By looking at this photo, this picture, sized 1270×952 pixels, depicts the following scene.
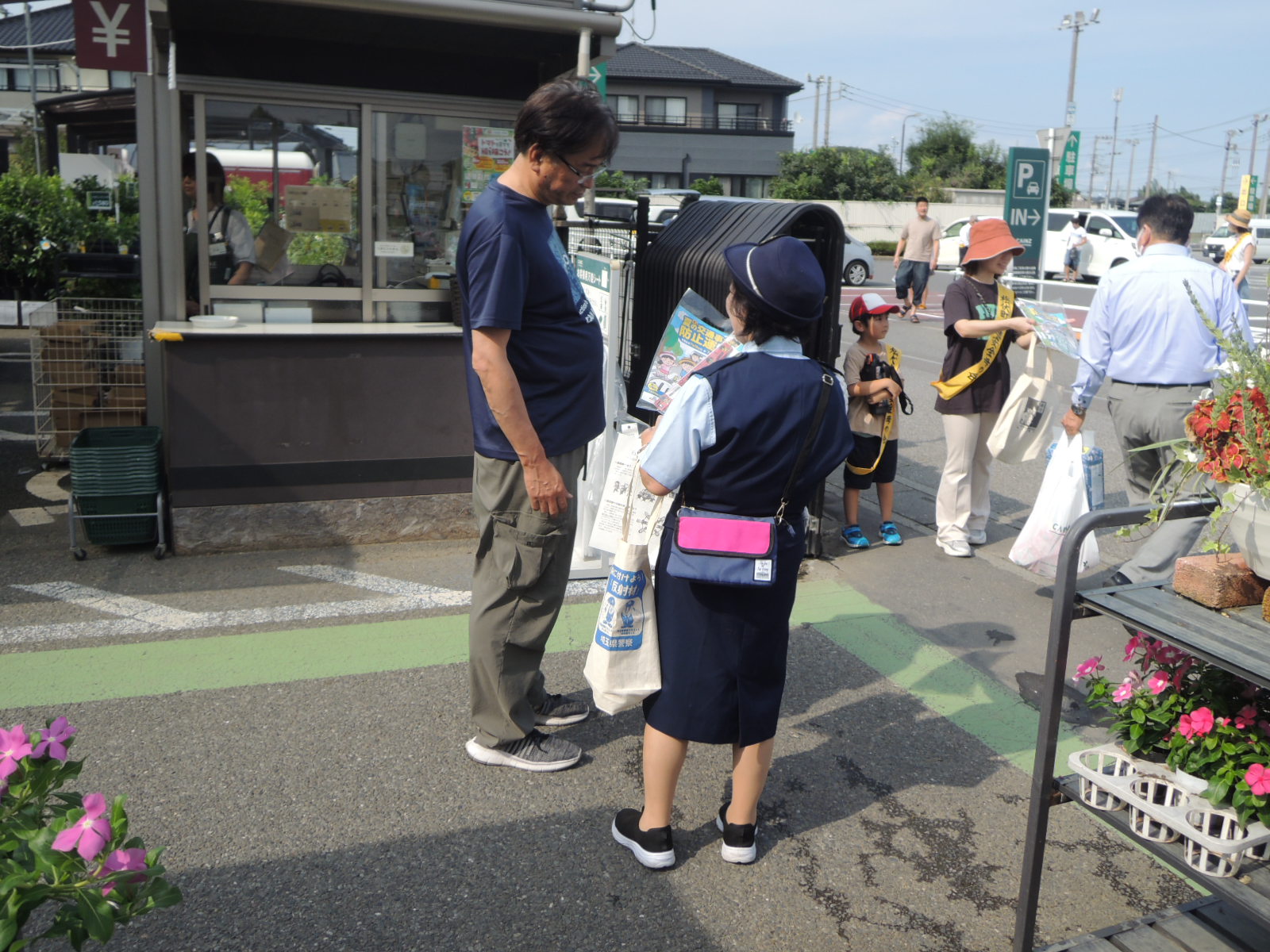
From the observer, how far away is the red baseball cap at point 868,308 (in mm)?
5816

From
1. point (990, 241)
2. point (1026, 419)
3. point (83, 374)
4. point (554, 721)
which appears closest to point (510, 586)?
point (554, 721)

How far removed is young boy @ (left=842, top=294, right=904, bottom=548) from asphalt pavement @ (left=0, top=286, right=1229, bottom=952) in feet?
1.98

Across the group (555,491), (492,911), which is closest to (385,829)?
(492,911)

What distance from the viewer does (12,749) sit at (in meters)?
1.83

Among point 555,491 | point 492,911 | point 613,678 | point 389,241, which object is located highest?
point 389,241

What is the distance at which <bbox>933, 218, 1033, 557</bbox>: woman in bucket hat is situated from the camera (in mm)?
5684

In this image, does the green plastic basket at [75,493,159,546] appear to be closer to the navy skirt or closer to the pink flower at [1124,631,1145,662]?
the navy skirt

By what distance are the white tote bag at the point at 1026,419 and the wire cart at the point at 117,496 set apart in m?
4.27

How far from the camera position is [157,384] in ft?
20.6

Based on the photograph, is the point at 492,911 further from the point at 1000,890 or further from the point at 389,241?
the point at 389,241

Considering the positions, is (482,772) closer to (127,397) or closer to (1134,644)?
(1134,644)

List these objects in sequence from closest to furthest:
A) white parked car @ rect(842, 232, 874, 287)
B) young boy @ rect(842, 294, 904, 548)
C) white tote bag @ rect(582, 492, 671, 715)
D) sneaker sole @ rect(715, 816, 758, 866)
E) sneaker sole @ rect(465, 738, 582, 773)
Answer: white tote bag @ rect(582, 492, 671, 715) → sneaker sole @ rect(715, 816, 758, 866) → sneaker sole @ rect(465, 738, 582, 773) → young boy @ rect(842, 294, 904, 548) → white parked car @ rect(842, 232, 874, 287)

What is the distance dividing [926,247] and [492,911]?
1817cm

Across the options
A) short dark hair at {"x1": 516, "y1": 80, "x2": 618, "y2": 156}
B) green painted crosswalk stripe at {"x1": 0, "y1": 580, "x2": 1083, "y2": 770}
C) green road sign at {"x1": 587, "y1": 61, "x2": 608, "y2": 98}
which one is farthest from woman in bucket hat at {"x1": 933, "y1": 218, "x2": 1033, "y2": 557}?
short dark hair at {"x1": 516, "y1": 80, "x2": 618, "y2": 156}
